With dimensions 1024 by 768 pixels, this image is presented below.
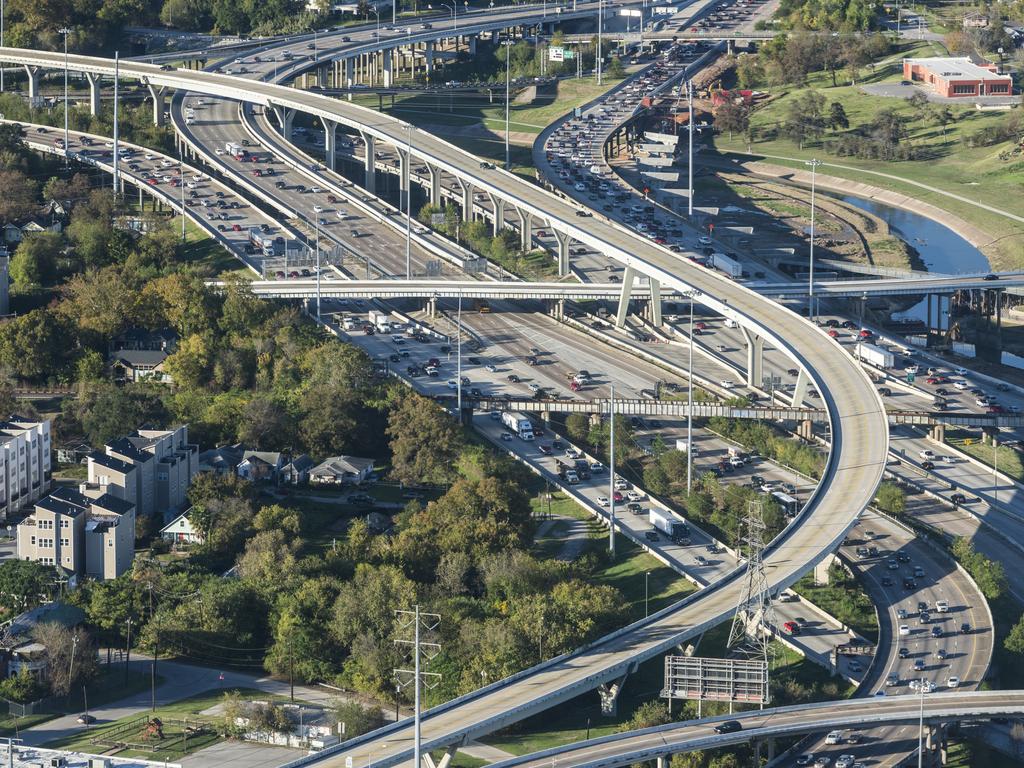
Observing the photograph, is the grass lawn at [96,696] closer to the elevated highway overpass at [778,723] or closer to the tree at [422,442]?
the elevated highway overpass at [778,723]

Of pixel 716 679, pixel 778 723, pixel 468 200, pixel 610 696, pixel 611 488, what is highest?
pixel 468 200

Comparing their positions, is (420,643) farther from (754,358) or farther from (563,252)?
(563,252)

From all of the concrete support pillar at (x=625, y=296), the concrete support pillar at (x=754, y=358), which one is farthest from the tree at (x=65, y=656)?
the concrete support pillar at (x=625, y=296)

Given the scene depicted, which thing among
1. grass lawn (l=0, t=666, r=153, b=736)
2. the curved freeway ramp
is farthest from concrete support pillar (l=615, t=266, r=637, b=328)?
grass lawn (l=0, t=666, r=153, b=736)

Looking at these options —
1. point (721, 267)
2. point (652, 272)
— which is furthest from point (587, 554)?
point (721, 267)

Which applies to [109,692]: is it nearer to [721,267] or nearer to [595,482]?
[595,482]

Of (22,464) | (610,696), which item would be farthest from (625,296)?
(610,696)
